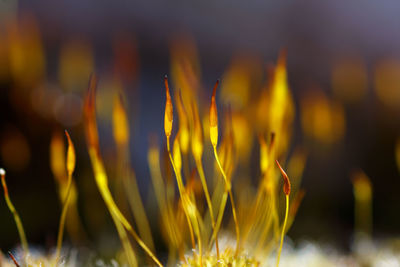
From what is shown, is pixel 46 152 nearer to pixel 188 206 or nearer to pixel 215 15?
pixel 188 206

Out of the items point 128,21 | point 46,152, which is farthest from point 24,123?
point 128,21

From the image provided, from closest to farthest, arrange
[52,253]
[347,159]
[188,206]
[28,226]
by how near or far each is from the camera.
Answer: [188,206]
[52,253]
[28,226]
[347,159]

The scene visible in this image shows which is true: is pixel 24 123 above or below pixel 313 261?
above

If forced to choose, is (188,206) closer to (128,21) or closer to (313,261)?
(313,261)

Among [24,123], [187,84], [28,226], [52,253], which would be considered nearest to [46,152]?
[24,123]

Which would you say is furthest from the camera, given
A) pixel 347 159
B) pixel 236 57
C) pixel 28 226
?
pixel 236 57

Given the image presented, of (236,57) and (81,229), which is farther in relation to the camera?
(236,57)

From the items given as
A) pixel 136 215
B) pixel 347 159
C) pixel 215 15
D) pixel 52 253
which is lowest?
pixel 347 159
